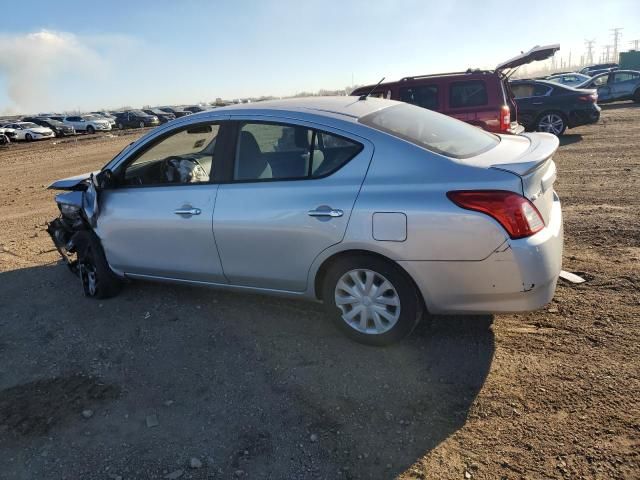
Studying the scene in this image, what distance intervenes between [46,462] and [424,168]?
2706mm

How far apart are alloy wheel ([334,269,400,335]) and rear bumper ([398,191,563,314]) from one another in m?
0.24

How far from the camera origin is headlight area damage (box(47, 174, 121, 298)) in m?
4.58

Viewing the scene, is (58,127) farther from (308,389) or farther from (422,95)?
(308,389)

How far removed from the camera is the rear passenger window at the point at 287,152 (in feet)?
11.0

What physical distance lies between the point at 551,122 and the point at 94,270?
12.0 metres

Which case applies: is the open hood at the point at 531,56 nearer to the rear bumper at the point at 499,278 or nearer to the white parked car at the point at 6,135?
the rear bumper at the point at 499,278

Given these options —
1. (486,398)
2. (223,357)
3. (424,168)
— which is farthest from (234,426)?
(424,168)

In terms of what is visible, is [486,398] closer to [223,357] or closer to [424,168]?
[424,168]

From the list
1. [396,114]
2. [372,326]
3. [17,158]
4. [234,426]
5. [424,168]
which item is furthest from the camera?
[17,158]

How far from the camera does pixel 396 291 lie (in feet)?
10.6

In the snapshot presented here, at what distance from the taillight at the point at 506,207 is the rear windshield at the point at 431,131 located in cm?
42

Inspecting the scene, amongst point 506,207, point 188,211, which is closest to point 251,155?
point 188,211

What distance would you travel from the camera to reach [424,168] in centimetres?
308

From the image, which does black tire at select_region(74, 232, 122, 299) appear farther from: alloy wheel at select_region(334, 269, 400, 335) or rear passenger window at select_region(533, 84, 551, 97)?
rear passenger window at select_region(533, 84, 551, 97)
